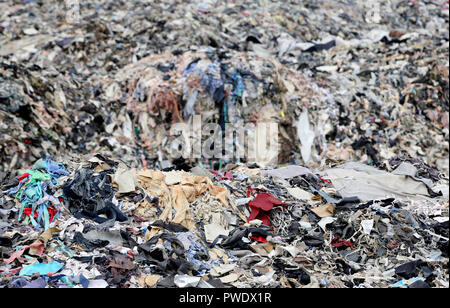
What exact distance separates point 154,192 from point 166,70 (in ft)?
14.9

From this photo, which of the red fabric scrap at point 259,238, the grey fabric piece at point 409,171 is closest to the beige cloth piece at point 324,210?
the red fabric scrap at point 259,238

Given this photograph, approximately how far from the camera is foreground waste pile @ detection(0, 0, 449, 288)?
3916 mm

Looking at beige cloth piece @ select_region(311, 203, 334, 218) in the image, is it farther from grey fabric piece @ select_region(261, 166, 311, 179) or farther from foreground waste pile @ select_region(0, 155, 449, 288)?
grey fabric piece @ select_region(261, 166, 311, 179)

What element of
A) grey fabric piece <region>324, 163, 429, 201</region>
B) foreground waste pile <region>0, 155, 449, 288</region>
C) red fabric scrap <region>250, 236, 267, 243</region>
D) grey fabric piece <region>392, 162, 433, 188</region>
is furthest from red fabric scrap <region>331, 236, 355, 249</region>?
grey fabric piece <region>392, 162, 433, 188</region>

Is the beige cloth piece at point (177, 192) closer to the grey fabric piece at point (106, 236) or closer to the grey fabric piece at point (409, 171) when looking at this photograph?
the grey fabric piece at point (106, 236)

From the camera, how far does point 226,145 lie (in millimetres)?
7895

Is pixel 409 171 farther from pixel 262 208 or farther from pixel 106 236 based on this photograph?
pixel 106 236

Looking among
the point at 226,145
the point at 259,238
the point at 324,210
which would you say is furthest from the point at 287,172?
the point at 226,145

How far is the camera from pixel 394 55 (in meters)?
10.7

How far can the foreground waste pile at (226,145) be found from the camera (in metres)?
3.92

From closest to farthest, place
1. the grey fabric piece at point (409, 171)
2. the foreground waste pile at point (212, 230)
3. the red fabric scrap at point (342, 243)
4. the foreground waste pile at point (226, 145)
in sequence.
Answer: the foreground waste pile at point (212, 230)
the foreground waste pile at point (226, 145)
the red fabric scrap at point (342, 243)
the grey fabric piece at point (409, 171)
